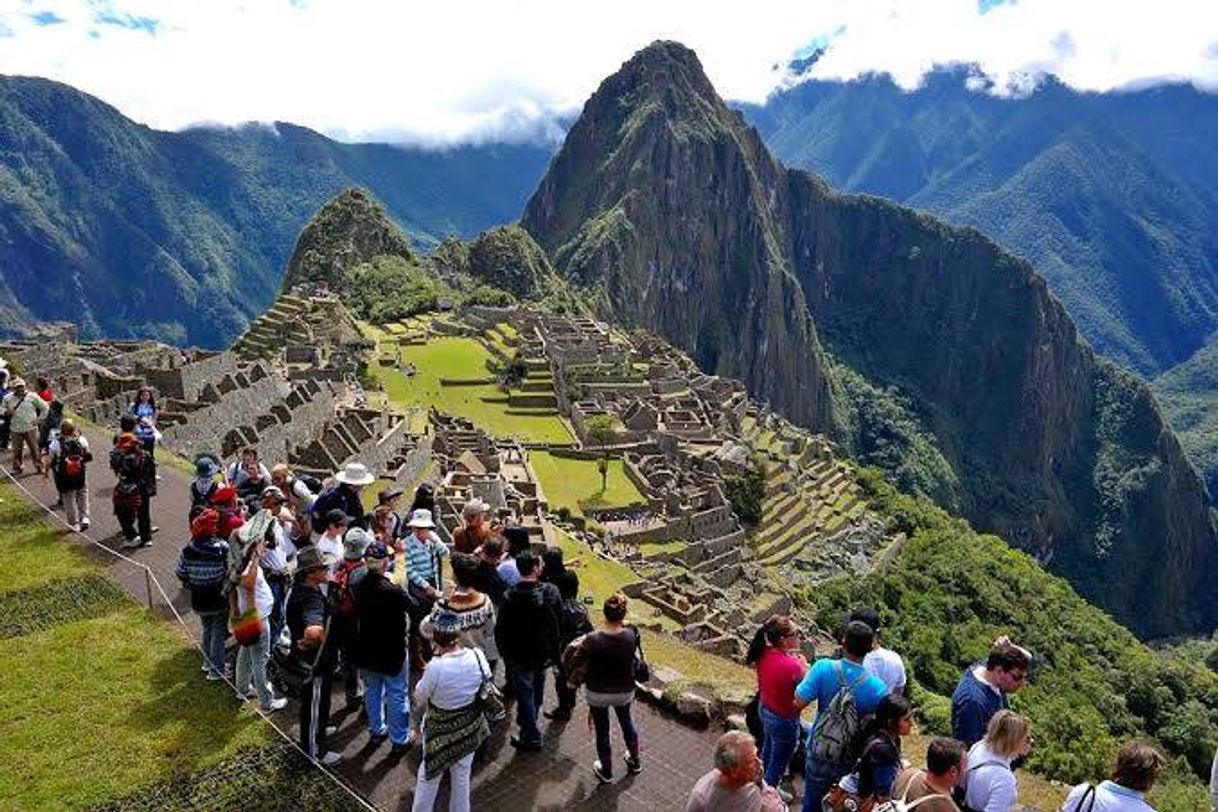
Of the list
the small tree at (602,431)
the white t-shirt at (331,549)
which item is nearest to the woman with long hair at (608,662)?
the white t-shirt at (331,549)

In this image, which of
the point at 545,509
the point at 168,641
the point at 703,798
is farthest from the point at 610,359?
the point at 703,798

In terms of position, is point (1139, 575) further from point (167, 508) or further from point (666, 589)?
point (167, 508)

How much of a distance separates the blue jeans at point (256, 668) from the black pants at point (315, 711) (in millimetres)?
903

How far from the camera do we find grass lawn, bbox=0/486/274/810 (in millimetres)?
8852

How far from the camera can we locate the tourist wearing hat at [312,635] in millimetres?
8852

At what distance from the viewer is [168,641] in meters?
11.4

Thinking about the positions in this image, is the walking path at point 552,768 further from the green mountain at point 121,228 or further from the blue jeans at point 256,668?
the green mountain at point 121,228

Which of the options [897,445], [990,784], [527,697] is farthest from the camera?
[897,445]

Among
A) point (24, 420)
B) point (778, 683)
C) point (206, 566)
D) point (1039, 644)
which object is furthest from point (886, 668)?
point (1039, 644)

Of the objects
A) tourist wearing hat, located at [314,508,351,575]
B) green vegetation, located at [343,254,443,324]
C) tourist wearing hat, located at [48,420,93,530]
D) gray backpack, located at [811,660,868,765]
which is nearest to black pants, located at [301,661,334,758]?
tourist wearing hat, located at [314,508,351,575]

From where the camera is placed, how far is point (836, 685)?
24.8ft

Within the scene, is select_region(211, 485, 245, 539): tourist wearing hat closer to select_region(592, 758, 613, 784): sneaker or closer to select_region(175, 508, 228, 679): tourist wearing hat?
select_region(175, 508, 228, 679): tourist wearing hat

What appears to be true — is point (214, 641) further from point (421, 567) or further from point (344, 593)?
point (344, 593)

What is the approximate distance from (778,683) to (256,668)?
5.39 metres
